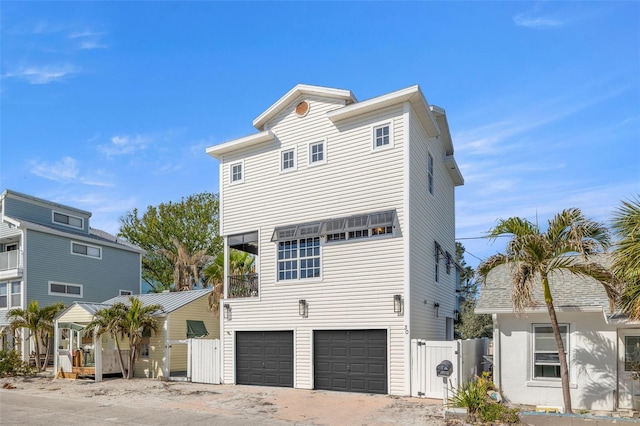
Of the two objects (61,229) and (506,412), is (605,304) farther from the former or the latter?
(61,229)

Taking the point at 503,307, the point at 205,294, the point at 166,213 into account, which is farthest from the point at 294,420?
the point at 166,213

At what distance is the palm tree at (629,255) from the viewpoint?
32.9 ft

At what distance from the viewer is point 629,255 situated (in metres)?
10.2

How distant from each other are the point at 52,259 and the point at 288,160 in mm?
18496

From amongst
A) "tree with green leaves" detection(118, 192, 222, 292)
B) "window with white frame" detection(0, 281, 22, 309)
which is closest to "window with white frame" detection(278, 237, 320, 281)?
"window with white frame" detection(0, 281, 22, 309)

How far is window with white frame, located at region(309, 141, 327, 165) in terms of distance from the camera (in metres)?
18.2

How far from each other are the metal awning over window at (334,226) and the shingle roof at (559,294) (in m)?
3.48

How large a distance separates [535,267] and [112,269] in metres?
28.6

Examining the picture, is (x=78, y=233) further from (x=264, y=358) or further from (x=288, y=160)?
(x=288, y=160)

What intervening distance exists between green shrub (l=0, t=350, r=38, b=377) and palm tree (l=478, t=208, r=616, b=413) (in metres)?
20.7

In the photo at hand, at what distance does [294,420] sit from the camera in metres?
12.7

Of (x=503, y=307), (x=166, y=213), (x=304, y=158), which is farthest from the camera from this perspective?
(x=166, y=213)

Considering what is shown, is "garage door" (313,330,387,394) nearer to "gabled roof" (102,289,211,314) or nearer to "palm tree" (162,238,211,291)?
"gabled roof" (102,289,211,314)

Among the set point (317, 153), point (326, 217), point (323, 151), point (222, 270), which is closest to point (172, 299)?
point (222, 270)
